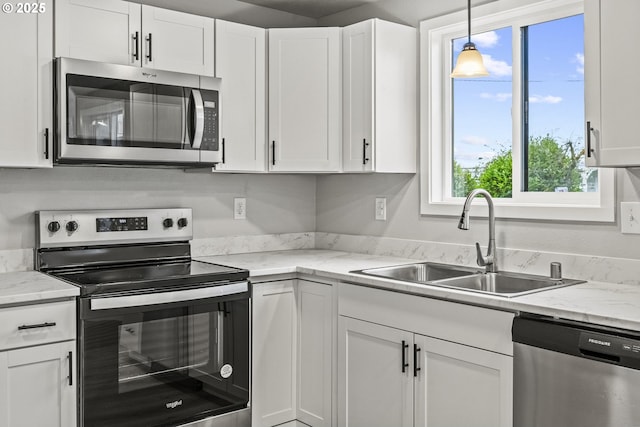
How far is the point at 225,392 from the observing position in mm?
2713

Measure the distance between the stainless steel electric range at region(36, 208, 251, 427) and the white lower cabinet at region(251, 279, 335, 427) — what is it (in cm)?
10

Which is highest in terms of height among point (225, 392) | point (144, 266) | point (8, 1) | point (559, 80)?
point (8, 1)

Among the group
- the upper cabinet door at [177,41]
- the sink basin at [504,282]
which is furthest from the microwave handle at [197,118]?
the sink basin at [504,282]

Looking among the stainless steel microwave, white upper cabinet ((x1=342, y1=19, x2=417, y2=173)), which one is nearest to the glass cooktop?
the stainless steel microwave

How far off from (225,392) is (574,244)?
5.42ft

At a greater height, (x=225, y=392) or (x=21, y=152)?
(x=21, y=152)

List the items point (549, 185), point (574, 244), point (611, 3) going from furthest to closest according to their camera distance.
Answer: point (549, 185) < point (574, 244) < point (611, 3)

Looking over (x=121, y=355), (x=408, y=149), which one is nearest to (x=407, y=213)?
(x=408, y=149)

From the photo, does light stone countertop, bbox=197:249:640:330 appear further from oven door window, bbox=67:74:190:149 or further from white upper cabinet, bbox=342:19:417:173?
oven door window, bbox=67:74:190:149

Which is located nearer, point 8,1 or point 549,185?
point 8,1

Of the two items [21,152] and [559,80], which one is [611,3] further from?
[21,152]

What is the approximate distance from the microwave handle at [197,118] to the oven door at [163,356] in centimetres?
71

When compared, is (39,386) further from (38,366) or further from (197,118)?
(197,118)

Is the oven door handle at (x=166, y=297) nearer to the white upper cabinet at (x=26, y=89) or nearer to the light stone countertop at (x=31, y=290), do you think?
the light stone countertop at (x=31, y=290)
